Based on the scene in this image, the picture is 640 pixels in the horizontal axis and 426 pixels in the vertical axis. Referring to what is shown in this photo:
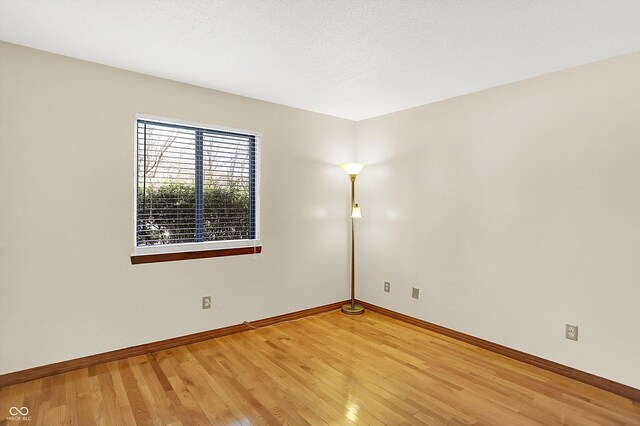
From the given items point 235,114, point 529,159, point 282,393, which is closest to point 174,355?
point 282,393

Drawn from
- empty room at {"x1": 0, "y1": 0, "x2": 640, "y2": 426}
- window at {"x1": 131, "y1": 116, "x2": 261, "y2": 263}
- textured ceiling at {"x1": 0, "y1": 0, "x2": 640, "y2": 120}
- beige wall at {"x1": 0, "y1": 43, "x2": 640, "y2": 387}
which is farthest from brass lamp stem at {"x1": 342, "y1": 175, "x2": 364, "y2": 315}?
textured ceiling at {"x1": 0, "y1": 0, "x2": 640, "y2": 120}

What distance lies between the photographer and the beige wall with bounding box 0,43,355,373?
245 cm

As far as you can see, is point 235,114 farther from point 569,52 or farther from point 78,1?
point 569,52

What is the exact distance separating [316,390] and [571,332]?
1.96 meters

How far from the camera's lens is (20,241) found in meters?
2.47

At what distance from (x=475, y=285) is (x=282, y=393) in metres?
1.98

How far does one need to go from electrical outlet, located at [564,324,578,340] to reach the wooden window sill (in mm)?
2698

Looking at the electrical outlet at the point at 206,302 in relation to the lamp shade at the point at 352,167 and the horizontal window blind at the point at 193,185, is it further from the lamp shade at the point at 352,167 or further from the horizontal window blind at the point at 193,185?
the lamp shade at the point at 352,167

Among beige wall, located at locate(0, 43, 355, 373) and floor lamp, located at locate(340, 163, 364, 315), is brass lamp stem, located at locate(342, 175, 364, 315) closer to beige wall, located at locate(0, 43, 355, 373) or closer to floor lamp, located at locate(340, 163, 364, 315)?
floor lamp, located at locate(340, 163, 364, 315)

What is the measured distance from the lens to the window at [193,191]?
2998 millimetres

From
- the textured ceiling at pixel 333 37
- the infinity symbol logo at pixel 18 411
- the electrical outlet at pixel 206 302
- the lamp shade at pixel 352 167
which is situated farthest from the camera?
the lamp shade at pixel 352 167

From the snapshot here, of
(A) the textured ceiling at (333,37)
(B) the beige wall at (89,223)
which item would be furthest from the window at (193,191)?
(A) the textured ceiling at (333,37)

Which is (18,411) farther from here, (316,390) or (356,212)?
(356,212)

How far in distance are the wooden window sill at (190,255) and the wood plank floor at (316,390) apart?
2.57 ft
